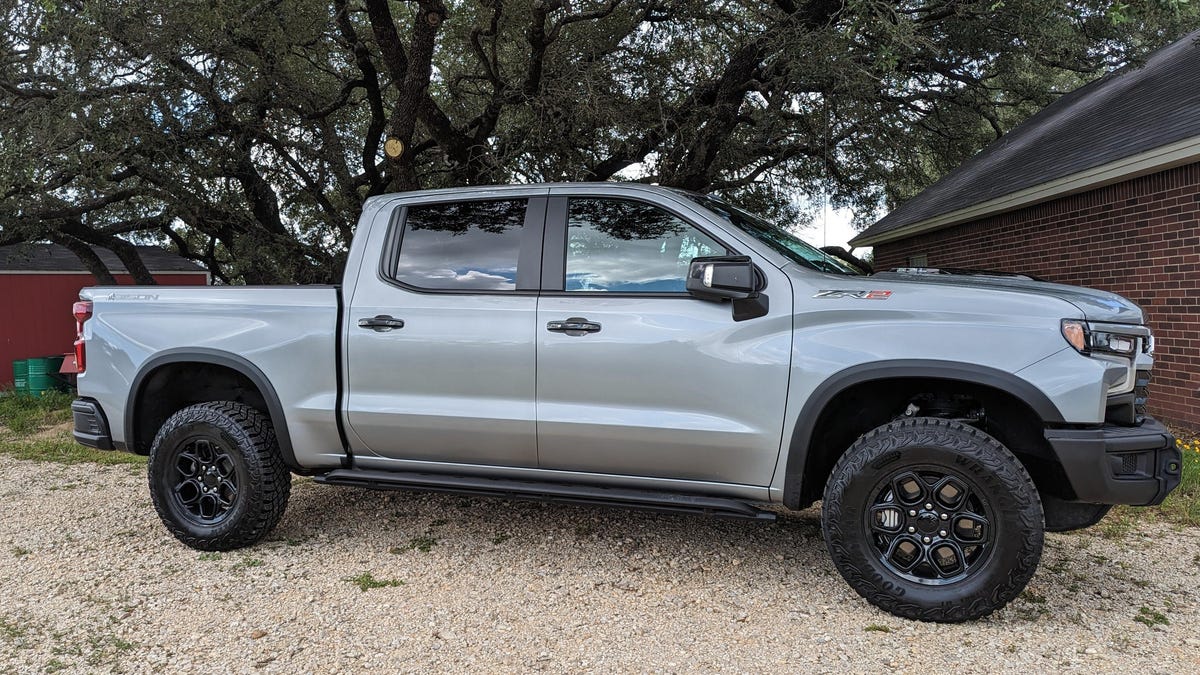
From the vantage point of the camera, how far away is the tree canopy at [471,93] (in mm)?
8336

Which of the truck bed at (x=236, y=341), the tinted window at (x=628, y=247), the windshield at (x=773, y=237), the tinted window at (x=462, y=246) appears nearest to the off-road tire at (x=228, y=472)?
the truck bed at (x=236, y=341)

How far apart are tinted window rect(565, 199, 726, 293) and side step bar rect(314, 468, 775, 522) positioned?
3.18 ft

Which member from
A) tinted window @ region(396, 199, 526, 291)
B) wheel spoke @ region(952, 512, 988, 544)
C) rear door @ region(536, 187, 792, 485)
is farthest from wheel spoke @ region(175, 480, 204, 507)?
wheel spoke @ region(952, 512, 988, 544)

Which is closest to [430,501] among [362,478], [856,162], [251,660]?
[362,478]

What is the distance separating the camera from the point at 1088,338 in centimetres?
304

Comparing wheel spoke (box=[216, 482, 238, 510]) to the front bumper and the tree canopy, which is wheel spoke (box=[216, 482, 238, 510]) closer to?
the front bumper

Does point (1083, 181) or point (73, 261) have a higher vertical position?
point (1083, 181)

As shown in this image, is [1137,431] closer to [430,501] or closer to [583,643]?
[583,643]

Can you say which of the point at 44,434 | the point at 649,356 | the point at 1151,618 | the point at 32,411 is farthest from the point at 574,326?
the point at 32,411

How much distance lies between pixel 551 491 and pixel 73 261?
17.6m

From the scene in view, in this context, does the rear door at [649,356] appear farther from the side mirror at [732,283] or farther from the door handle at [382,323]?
the door handle at [382,323]

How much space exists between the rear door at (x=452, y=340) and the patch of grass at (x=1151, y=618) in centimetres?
280

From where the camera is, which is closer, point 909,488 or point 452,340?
point 909,488

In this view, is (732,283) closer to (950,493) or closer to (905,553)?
(950,493)
